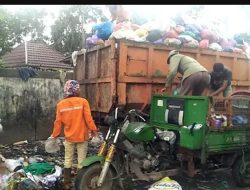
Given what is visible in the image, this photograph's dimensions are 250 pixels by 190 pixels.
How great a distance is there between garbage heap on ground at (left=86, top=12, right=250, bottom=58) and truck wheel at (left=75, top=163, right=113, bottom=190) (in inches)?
84.2

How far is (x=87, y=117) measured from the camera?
5.42m

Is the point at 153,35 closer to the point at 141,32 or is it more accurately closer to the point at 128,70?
the point at 141,32

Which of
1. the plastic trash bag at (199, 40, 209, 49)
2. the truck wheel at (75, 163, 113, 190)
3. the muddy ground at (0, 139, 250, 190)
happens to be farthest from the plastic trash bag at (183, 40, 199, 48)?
the truck wheel at (75, 163, 113, 190)

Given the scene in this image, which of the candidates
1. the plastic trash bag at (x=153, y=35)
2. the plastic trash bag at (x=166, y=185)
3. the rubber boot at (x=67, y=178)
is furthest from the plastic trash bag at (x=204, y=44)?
the rubber boot at (x=67, y=178)

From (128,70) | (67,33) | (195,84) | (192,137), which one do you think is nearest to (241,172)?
(192,137)

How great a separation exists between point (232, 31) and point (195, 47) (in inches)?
63.4

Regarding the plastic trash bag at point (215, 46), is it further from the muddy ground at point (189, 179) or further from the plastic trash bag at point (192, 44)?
the muddy ground at point (189, 179)

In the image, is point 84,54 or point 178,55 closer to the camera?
point 178,55

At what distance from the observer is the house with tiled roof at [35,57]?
20.7 meters

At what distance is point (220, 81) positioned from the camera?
6.43 metres

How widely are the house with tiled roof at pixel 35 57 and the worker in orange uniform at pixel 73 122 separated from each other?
14.9m

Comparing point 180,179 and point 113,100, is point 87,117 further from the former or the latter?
point 180,179
